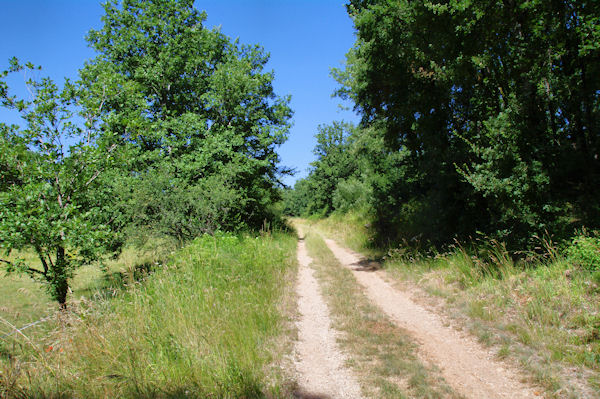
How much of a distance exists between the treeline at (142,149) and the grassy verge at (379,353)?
5522 mm

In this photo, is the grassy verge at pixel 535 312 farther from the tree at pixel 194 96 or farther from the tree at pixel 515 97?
the tree at pixel 194 96

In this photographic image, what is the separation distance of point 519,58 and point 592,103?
71.4 inches

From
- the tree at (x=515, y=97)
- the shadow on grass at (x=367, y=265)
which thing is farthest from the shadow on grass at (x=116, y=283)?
the tree at (x=515, y=97)

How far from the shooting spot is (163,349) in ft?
12.7

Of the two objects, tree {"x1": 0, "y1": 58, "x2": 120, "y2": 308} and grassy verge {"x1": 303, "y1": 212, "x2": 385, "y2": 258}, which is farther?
grassy verge {"x1": 303, "y1": 212, "x2": 385, "y2": 258}

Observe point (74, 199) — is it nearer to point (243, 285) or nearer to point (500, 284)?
point (243, 285)

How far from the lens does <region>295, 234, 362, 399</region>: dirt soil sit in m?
3.51

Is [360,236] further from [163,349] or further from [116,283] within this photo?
[163,349]

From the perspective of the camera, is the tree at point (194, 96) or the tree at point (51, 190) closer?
the tree at point (51, 190)

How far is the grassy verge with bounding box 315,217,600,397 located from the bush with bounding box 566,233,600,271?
17 centimetres

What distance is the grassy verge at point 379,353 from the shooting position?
11.2 ft

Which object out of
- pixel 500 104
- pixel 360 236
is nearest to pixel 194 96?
pixel 360 236

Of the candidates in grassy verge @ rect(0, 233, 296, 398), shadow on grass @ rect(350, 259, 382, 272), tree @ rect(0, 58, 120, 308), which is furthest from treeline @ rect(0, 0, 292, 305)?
shadow on grass @ rect(350, 259, 382, 272)

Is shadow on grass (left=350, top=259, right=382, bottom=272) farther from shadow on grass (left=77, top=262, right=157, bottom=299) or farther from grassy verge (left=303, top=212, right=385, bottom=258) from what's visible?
shadow on grass (left=77, top=262, right=157, bottom=299)
